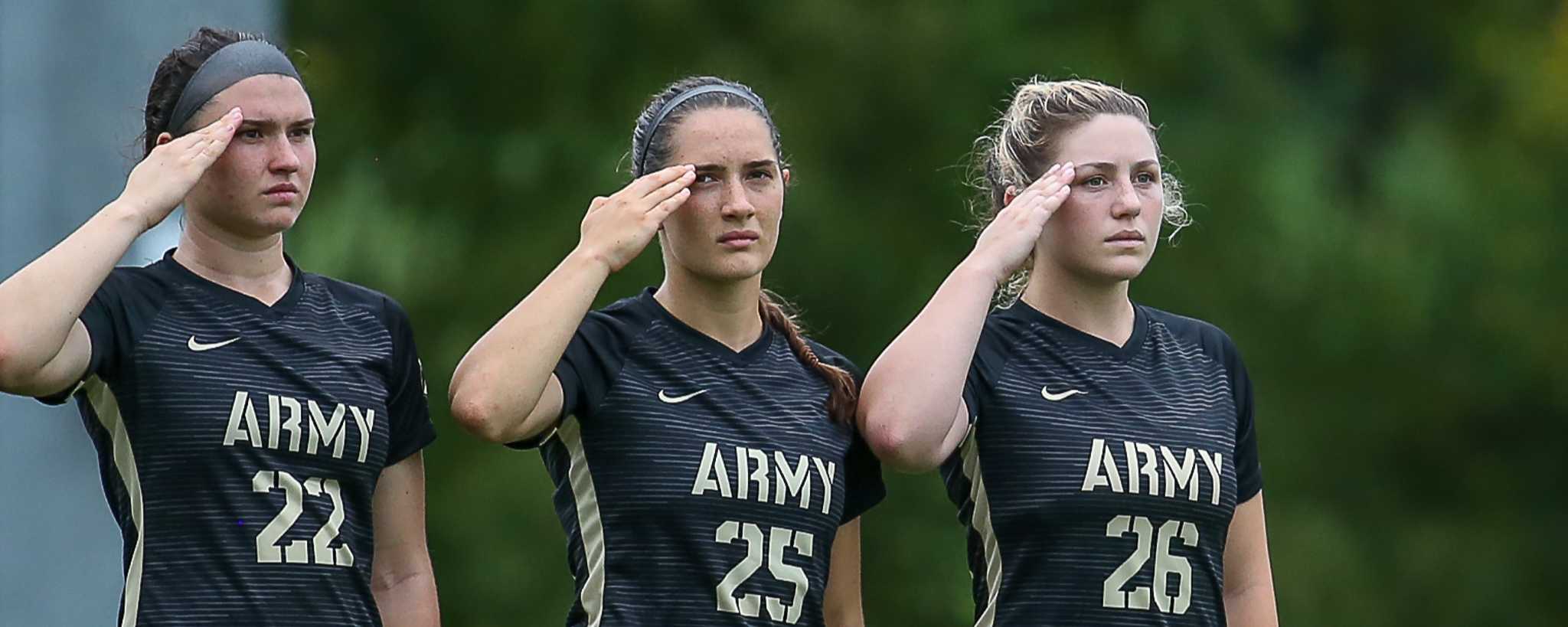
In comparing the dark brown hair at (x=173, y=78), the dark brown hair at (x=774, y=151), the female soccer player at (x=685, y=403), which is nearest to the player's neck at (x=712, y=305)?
the female soccer player at (x=685, y=403)

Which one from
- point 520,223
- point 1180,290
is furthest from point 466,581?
point 1180,290

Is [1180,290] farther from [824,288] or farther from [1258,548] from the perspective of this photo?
[1258,548]

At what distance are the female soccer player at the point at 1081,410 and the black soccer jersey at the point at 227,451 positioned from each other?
3.35 ft

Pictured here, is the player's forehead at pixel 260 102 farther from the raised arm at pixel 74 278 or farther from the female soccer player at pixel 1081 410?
the female soccer player at pixel 1081 410

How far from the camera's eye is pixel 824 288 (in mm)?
10328

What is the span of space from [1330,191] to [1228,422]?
21.7 feet

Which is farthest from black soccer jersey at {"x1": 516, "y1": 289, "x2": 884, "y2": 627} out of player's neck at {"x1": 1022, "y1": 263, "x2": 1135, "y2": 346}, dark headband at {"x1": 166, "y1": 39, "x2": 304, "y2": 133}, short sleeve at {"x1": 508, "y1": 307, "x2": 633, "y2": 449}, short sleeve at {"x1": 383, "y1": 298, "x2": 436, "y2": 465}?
dark headband at {"x1": 166, "y1": 39, "x2": 304, "y2": 133}

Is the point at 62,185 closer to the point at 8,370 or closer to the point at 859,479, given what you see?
the point at 8,370

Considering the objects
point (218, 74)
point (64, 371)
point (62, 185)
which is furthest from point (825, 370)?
point (62, 185)

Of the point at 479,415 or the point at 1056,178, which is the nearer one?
the point at 479,415

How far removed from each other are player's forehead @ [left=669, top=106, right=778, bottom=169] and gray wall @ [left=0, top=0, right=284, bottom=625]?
155cm

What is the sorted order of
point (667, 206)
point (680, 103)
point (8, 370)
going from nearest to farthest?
point (8, 370)
point (667, 206)
point (680, 103)

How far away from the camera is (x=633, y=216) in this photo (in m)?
4.93

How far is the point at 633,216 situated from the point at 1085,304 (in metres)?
0.99
